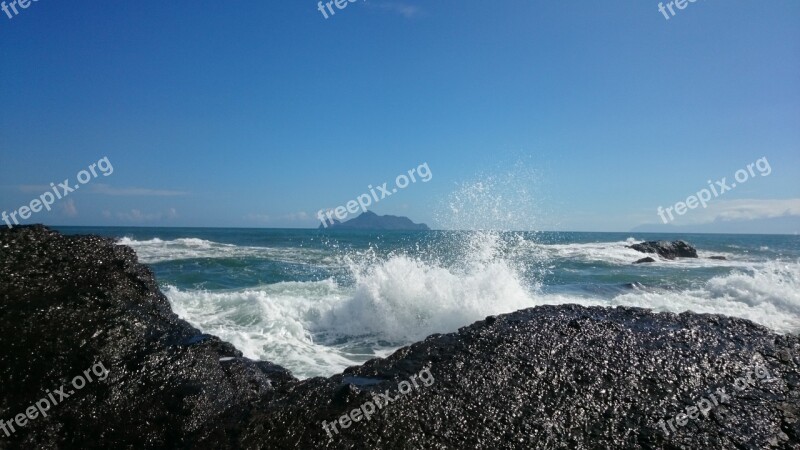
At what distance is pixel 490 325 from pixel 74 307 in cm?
295

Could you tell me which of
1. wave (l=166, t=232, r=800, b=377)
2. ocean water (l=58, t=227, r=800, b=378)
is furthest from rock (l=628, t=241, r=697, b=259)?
wave (l=166, t=232, r=800, b=377)

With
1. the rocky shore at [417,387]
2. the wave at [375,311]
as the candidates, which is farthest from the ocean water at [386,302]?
the rocky shore at [417,387]

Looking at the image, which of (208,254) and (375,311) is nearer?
(375,311)

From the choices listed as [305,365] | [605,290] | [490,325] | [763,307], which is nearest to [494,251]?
[605,290]

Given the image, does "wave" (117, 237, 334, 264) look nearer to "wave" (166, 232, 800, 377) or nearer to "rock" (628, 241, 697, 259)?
"wave" (166, 232, 800, 377)

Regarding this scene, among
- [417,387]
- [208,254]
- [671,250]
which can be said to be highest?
[208,254]

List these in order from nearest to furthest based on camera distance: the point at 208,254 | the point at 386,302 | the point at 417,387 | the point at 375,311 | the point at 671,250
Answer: the point at 417,387 < the point at 375,311 < the point at 386,302 < the point at 208,254 < the point at 671,250

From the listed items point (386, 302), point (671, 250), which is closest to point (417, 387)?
point (386, 302)

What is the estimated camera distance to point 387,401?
2494 mm

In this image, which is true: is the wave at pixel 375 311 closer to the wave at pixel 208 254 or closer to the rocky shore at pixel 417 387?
the rocky shore at pixel 417 387

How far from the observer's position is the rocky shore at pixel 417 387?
7.84 ft

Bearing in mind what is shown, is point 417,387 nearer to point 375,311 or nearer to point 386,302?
point 375,311

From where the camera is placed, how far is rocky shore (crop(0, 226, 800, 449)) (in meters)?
2.39

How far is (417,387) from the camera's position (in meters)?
2.63
